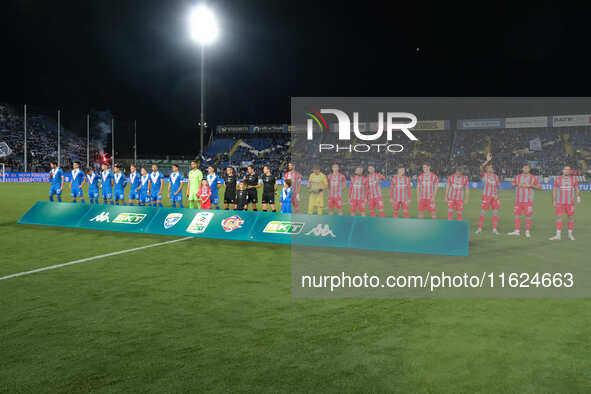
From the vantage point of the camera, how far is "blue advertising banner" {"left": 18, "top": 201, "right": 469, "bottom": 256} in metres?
9.09

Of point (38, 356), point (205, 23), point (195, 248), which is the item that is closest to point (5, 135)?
point (205, 23)

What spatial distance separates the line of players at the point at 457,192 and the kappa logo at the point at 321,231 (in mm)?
3374

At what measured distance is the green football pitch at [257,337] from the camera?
3709 mm

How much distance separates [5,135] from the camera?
5141cm

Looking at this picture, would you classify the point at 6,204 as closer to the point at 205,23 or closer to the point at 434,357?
the point at 205,23

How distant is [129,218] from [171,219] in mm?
1392

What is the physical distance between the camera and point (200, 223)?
11.3 metres

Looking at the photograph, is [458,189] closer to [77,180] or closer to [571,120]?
[77,180]

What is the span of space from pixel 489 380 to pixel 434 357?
1.85ft

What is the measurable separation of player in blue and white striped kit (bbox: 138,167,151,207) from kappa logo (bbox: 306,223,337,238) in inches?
341

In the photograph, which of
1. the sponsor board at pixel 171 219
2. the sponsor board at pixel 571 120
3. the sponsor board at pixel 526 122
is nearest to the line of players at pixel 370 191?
the sponsor board at pixel 171 219

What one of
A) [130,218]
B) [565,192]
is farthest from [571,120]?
[130,218]

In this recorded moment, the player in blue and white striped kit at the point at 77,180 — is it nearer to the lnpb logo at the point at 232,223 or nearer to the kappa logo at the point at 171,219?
the kappa logo at the point at 171,219

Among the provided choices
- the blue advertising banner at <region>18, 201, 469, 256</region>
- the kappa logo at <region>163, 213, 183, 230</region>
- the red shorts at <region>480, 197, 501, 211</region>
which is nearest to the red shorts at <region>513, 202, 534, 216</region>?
the red shorts at <region>480, 197, 501, 211</region>
